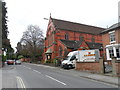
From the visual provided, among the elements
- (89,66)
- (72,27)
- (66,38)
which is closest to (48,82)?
(89,66)

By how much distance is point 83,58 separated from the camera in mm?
23438

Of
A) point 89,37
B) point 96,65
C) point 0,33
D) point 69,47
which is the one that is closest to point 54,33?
point 69,47

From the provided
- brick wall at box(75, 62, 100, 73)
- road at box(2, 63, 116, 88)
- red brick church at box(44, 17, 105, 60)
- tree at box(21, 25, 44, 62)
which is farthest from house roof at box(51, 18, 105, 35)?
road at box(2, 63, 116, 88)

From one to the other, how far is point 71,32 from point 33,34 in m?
21.0

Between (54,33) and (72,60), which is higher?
(54,33)

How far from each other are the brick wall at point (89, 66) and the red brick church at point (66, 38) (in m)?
15.0

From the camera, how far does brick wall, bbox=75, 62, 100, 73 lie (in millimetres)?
17203

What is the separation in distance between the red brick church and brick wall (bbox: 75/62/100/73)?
49.3 ft

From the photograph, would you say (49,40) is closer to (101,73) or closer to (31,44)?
→ (31,44)

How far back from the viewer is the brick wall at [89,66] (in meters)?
17.2

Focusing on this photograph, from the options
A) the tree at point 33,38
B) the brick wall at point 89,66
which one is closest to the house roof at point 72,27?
the tree at point 33,38

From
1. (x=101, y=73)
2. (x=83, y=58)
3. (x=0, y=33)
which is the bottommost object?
(x=101, y=73)

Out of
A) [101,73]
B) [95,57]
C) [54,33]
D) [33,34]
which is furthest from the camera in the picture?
[33,34]

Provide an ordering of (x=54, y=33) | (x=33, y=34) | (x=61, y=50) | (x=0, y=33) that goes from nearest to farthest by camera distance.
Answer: (x=0, y=33) < (x=61, y=50) < (x=54, y=33) < (x=33, y=34)
